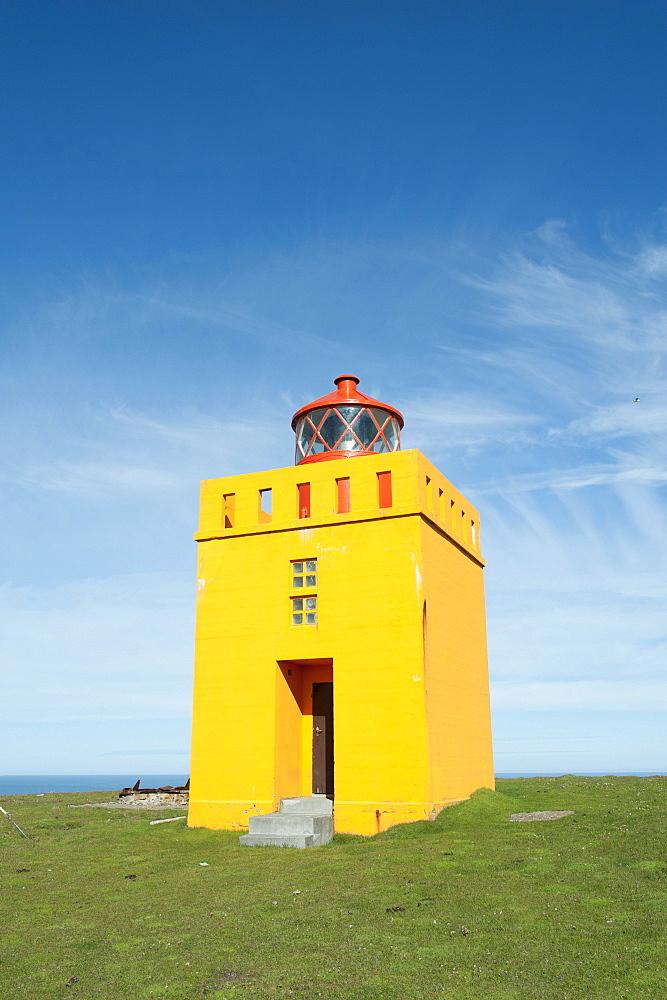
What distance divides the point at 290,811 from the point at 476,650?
7.54m

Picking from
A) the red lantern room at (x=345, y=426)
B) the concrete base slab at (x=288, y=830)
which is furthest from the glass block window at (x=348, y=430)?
the concrete base slab at (x=288, y=830)

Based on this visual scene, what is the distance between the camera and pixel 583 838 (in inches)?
522

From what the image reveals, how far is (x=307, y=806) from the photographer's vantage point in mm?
17141

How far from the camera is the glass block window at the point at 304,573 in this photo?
18453 mm

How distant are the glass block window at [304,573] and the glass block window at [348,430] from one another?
3445 millimetres

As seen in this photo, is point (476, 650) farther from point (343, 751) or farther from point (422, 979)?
point (422, 979)

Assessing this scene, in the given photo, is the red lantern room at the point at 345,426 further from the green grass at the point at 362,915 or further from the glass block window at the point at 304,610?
the green grass at the point at 362,915

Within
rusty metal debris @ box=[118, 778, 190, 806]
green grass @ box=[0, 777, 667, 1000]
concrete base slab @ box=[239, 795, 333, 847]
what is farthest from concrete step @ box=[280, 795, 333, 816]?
rusty metal debris @ box=[118, 778, 190, 806]

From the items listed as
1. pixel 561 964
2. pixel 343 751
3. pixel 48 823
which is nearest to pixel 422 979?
pixel 561 964

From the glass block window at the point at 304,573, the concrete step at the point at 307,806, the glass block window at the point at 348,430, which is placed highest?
the glass block window at the point at 348,430

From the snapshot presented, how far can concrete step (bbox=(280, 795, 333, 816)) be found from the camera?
1686cm

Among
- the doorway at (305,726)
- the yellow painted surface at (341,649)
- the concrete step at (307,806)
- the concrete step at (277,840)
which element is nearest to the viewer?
the concrete step at (277,840)

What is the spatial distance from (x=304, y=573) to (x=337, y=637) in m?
1.83

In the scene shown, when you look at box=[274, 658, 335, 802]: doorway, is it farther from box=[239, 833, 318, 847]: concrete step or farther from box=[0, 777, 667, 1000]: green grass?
box=[0, 777, 667, 1000]: green grass
